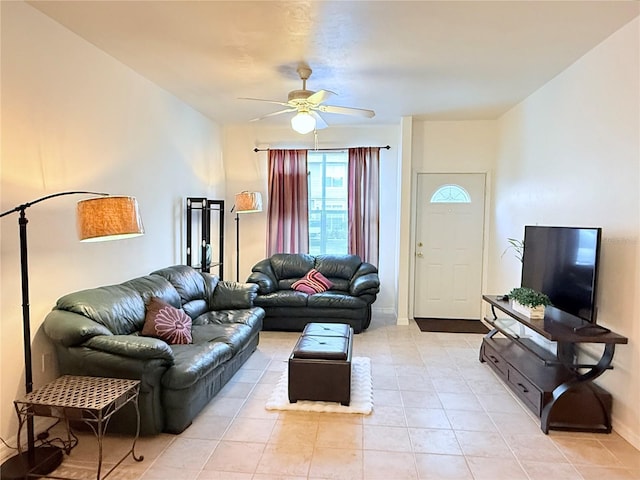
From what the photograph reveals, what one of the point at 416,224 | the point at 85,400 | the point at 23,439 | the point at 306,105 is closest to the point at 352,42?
the point at 306,105

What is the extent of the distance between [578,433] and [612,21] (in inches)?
108

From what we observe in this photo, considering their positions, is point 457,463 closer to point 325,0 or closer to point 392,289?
point 325,0

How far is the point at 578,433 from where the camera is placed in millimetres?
2730

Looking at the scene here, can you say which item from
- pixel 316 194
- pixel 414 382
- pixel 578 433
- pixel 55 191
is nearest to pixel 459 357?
pixel 414 382

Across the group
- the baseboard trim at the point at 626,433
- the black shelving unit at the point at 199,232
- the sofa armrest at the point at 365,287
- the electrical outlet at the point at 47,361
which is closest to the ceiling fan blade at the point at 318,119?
the black shelving unit at the point at 199,232

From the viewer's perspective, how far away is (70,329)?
98.7 inches

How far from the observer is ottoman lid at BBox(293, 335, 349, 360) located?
3.09 m

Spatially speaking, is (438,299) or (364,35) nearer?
(364,35)

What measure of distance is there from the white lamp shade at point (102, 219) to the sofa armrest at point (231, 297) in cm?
203

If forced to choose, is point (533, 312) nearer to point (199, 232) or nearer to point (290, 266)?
point (290, 266)

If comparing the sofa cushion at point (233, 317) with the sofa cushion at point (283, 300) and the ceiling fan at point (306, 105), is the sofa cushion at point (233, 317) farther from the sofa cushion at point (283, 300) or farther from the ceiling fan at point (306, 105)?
the ceiling fan at point (306, 105)

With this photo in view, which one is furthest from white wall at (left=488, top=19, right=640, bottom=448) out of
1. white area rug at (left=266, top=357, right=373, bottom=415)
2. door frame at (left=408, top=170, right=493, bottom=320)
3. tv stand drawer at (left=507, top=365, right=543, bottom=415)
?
white area rug at (left=266, top=357, right=373, bottom=415)

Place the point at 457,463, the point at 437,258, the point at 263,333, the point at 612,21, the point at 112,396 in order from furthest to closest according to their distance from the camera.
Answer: the point at 437,258 → the point at 263,333 → the point at 612,21 → the point at 457,463 → the point at 112,396

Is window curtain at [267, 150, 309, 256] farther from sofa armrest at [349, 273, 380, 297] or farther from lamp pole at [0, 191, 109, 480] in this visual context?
lamp pole at [0, 191, 109, 480]
